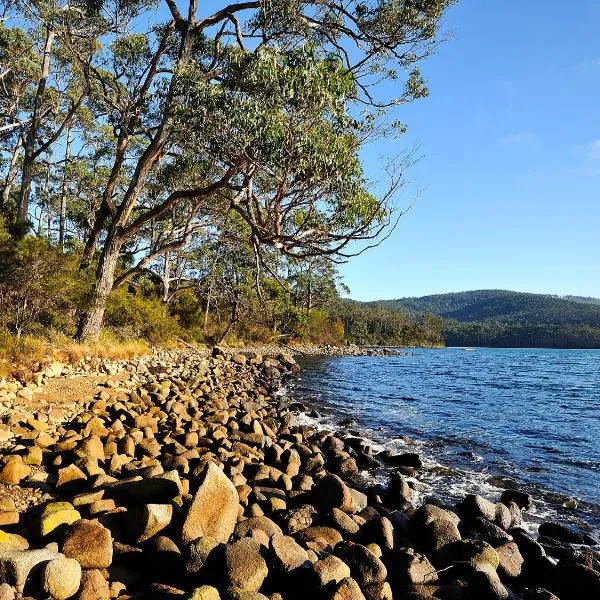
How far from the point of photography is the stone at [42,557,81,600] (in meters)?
2.98

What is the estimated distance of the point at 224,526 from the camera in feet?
13.3

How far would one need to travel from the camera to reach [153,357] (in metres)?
18.0

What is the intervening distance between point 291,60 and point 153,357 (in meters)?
11.8

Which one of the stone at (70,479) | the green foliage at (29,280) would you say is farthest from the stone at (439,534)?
the green foliage at (29,280)

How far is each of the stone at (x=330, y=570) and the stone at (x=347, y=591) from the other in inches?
5.4

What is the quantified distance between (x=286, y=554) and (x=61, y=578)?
159cm

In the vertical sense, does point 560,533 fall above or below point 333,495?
below

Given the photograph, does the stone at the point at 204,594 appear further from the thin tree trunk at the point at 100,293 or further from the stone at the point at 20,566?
the thin tree trunk at the point at 100,293

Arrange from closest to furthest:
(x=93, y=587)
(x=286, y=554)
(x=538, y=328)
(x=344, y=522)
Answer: (x=93, y=587)
(x=286, y=554)
(x=344, y=522)
(x=538, y=328)

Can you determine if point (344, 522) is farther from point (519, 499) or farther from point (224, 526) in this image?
point (519, 499)

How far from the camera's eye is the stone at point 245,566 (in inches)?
130

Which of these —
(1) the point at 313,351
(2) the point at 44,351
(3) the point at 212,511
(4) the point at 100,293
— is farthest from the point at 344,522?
(1) the point at 313,351

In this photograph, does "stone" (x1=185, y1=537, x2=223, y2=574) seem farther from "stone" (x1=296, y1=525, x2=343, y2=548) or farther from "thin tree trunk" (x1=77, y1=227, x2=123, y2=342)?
"thin tree trunk" (x1=77, y1=227, x2=123, y2=342)

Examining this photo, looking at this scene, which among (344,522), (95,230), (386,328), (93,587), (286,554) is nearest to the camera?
(93,587)
